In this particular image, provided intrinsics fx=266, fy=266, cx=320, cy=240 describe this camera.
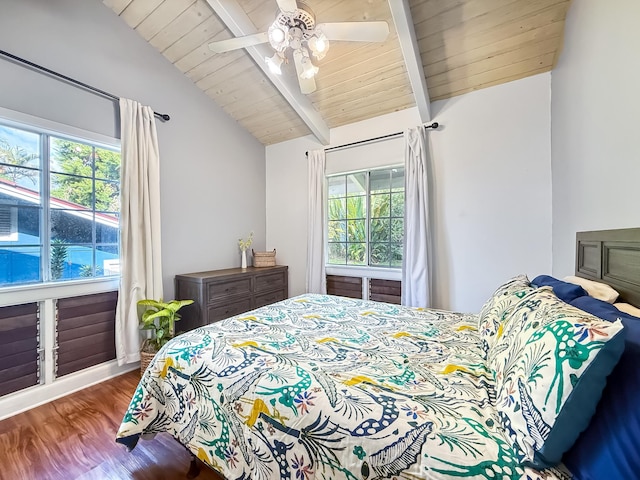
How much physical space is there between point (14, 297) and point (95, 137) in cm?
137

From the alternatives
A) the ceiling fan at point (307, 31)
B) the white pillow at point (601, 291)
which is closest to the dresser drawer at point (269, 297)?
the ceiling fan at point (307, 31)

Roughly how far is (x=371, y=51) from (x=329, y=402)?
2850 millimetres

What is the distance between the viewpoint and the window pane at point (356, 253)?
3.38 m

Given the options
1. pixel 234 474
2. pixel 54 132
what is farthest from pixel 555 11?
pixel 54 132

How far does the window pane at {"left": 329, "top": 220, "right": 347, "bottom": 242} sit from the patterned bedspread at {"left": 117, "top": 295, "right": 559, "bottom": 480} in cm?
195

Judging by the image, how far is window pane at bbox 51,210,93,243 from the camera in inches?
84.3

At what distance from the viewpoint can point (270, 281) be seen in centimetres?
353

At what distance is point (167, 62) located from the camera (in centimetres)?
284

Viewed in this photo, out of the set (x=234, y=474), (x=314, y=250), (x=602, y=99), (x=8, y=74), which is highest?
(x=8, y=74)

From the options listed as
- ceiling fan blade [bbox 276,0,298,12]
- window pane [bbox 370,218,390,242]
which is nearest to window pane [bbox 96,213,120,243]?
ceiling fan blade [bbox 276,0,298,12]

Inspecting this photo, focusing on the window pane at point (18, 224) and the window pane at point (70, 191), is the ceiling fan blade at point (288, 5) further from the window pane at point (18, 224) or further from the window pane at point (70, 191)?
the window pane at point (18, 224)

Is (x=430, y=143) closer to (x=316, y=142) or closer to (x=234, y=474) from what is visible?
(x=316, y=142)

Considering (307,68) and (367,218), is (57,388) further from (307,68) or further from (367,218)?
(367,218)

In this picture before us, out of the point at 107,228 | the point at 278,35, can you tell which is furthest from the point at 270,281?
the point at 278,35
